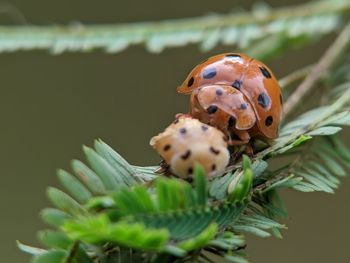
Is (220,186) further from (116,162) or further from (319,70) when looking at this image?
(319,70)

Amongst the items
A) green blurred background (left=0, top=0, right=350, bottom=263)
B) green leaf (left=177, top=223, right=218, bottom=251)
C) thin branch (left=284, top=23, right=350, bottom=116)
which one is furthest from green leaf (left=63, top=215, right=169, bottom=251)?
green blurred background (left=0, top=0, right=350, bottom=263)

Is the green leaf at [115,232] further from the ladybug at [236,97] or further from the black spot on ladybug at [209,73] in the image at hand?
the black spot on ladybug at [209,73]

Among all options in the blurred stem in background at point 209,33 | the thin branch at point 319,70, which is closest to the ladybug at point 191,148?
the thin branch at point 319,70

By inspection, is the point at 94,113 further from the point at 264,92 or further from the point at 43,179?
the point at 264,92

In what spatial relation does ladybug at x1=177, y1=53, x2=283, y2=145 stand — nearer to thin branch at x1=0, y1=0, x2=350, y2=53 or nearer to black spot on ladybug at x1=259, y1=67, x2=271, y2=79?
black spot on ladybug at x1=259, y1=67, x2=271, y2=79

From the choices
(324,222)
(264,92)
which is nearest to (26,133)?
(324,222)
